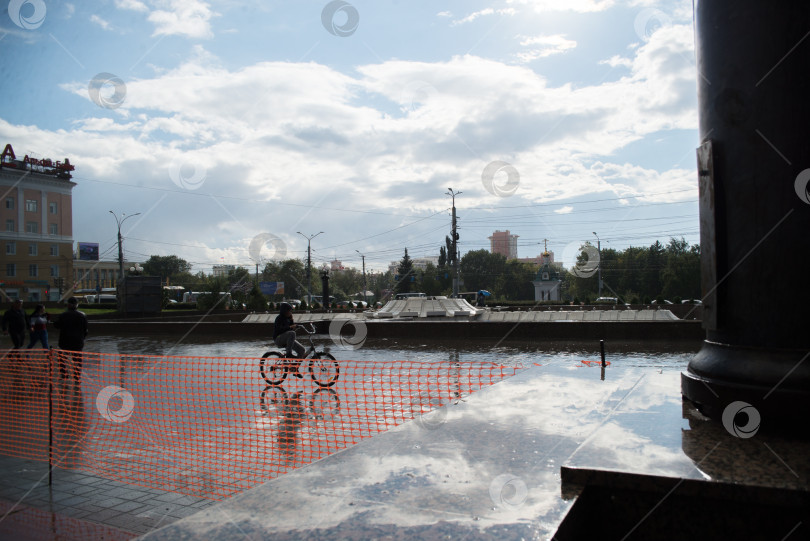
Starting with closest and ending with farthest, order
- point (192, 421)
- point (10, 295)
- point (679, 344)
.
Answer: point (192, 421) → point (679, 344) → point (10, 295)

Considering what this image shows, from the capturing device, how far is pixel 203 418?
21.8 ft

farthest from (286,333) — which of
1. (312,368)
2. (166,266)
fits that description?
(166,266)

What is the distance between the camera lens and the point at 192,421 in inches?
256

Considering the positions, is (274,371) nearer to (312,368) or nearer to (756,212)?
(312,368)

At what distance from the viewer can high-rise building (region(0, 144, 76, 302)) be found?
56094 mm

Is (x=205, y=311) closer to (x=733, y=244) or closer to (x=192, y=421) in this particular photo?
(x=192, y=421)

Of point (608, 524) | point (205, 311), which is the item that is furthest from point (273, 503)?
point (205, 311)

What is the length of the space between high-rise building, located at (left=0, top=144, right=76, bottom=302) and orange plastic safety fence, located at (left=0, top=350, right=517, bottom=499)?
2150 inches

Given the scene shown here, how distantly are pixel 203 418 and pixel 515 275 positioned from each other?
91397 millimetres

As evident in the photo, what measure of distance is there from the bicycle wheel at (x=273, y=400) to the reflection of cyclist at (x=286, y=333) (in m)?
0.67

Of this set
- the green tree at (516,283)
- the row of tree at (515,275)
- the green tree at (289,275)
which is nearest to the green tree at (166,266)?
the row of tree at (515,275)

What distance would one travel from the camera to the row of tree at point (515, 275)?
7075 centimetres

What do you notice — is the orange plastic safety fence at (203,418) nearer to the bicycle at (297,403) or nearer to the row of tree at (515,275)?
the bicycle at (297,403)

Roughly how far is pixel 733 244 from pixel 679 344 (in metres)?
12.2
